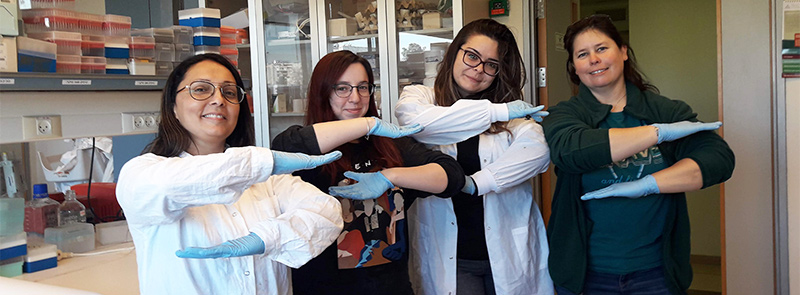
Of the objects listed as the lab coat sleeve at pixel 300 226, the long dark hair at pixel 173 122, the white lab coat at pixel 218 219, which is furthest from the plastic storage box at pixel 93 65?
the lab coat sleeve at pixel 300 226

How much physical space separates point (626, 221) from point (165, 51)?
1877 mm

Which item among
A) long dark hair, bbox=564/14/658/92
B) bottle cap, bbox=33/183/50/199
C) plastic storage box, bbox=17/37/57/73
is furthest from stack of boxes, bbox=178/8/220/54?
long dark hair, bbox=564/14/658/92

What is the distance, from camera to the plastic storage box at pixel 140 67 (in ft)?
7.74

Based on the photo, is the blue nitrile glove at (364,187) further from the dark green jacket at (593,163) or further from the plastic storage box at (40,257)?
the plastic storage box at (40,257)

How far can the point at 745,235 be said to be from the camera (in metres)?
2.70

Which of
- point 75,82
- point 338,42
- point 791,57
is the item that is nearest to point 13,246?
point 75,82

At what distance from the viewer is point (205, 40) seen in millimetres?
2701

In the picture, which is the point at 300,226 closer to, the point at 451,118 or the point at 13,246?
the point at 451,118

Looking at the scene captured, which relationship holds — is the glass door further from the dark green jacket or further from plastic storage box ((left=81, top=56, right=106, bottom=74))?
the dark green jacket

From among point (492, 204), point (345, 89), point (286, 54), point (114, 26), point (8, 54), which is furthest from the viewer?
point (286, 54)

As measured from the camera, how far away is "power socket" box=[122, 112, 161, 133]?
2342mm

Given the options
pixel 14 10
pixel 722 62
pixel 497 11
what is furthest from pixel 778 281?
pixel 14 10

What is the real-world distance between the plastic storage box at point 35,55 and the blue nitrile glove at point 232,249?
1.16 m

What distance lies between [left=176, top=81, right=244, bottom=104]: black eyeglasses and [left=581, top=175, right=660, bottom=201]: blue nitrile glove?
0.92 metres
